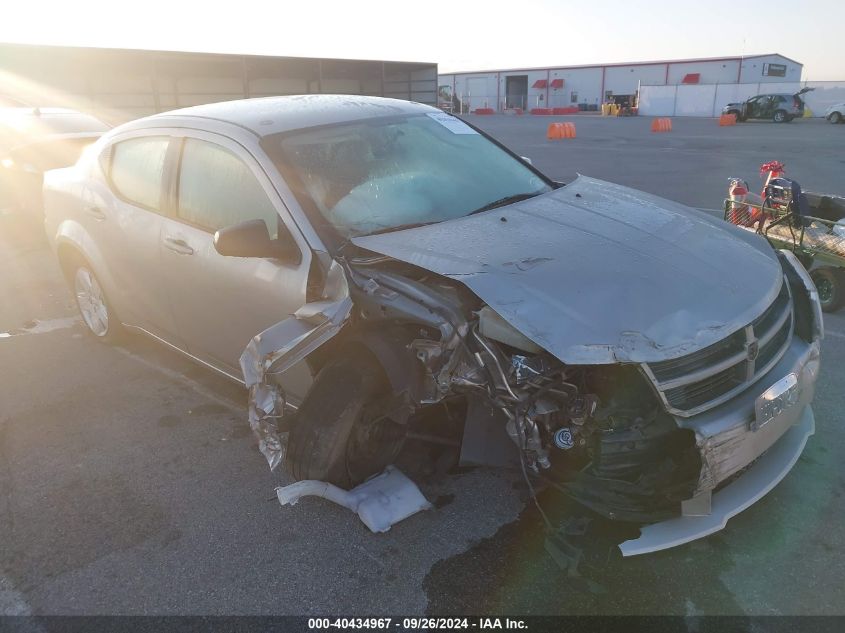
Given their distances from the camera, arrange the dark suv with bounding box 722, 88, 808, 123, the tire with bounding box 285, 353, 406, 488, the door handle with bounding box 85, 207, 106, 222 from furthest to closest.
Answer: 1. the dark suv with bounding box 722, 88, 808, 123
2. the door handle with bounding box 85, 207, 106, 222
3. the tire with bounding box 285, 353, 406, 488

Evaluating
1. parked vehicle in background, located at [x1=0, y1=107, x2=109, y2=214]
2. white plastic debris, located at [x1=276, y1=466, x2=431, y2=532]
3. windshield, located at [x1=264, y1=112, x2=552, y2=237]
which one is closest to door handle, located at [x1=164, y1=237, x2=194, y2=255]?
windshield, located at [x1=264, y1=112, x2=552, y2=237]

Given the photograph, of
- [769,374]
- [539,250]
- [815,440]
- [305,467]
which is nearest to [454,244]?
[539,250]

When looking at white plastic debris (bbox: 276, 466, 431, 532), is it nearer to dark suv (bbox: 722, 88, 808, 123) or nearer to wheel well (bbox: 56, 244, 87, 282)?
wheel well (bbox: 56, 244, 87, 282)

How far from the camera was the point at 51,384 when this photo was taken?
4.25 m

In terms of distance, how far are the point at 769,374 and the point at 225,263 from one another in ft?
8.38

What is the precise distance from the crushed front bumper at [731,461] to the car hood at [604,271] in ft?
0.90

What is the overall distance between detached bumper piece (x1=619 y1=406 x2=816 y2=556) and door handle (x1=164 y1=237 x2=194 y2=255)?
8.56ft

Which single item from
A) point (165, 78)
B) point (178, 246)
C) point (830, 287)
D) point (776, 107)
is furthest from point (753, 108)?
point (178, 246)

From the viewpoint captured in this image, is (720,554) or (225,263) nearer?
(720,554)

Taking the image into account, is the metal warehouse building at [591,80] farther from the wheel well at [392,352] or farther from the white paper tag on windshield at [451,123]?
the wheel well at [392,352]

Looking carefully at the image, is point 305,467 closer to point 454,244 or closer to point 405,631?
point 405,631

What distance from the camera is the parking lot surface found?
2.32 m

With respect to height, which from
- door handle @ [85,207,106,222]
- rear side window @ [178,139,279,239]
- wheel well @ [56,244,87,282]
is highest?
rear side window @ [178,139,279,239]

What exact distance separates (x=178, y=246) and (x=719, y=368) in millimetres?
2793
